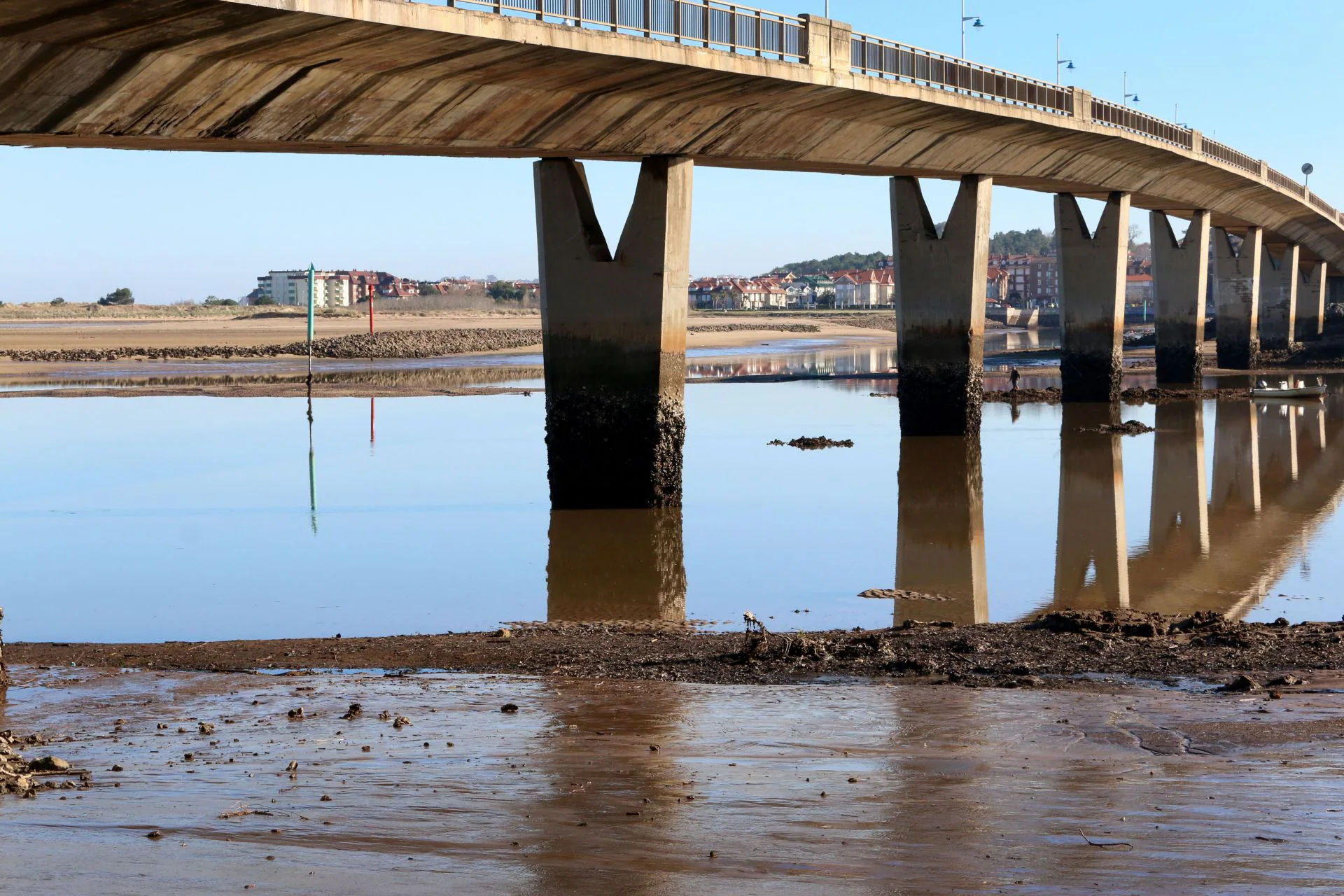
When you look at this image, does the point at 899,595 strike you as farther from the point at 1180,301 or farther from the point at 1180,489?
the point at 1180,301

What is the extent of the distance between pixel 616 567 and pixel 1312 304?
287ft

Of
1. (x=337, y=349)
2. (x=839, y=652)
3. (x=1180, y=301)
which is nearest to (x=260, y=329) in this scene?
(x=337, y=349)

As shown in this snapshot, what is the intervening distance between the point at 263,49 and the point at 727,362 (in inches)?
2209

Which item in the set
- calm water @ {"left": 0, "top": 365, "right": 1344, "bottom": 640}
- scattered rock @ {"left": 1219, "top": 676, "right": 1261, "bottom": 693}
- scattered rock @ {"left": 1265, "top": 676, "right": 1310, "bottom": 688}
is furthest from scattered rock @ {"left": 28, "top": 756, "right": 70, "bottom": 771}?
scattered rock @ {"left": 1265, "top": 676, "right": 1310, "bottom": 688}

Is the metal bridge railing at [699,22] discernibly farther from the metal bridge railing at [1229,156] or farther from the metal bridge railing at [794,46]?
the metal bridge railing at [1229,156]

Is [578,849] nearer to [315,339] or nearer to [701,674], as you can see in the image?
[701,674]

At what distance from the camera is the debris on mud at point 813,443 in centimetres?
3316

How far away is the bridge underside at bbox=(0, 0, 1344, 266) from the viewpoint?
1617 centimetres

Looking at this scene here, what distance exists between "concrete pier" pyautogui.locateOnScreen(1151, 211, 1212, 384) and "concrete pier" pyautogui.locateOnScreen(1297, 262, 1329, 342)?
36.1 meters

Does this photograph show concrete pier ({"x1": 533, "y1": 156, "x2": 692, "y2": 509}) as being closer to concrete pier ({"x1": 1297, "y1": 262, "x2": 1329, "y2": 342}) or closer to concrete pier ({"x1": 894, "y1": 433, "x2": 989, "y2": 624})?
concrete pier ({"x1": 894, "y1": 433, "x2": 989, "y2": 624})

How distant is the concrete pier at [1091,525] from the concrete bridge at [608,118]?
3.54m

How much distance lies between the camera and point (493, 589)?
16.8 m

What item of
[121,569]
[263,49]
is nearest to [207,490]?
[121,569]

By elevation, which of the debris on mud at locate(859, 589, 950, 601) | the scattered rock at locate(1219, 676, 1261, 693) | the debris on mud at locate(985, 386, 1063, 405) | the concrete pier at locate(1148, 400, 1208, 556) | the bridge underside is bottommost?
the debris on mud at locate(859, 589, 950, 601)
